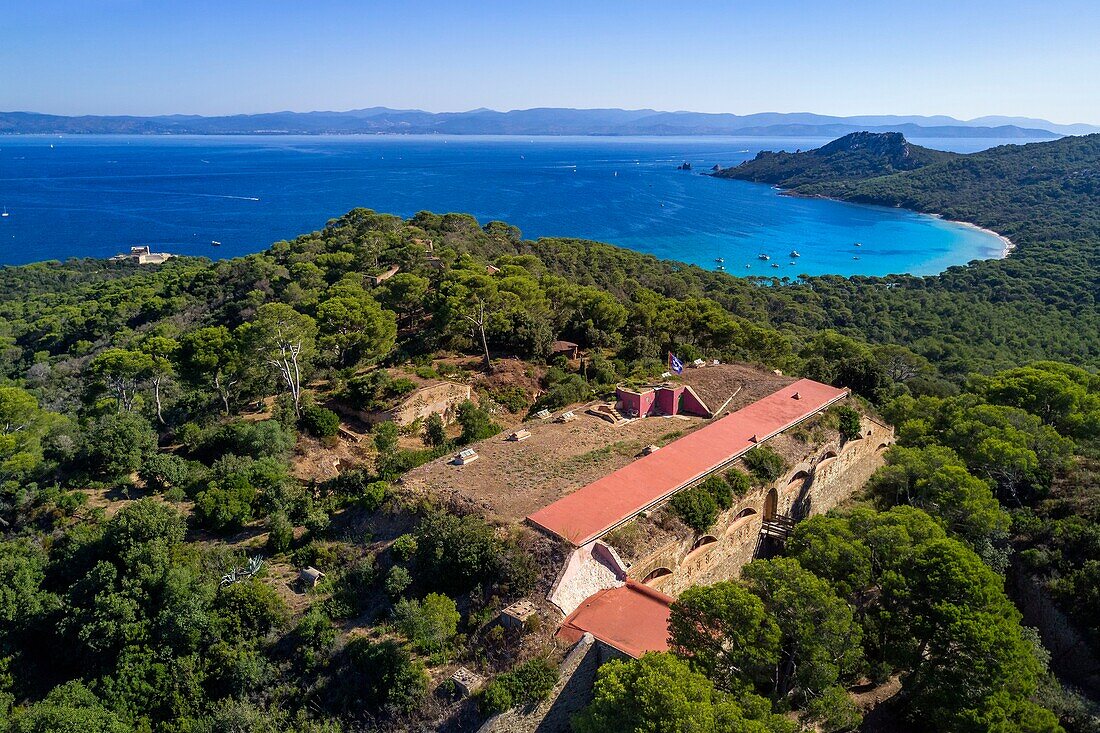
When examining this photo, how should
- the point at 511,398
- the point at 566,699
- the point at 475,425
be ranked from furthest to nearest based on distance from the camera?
the point at 511,398 < the point at 475,425 < the point at 566,699

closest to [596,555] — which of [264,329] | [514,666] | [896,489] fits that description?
[514,666]

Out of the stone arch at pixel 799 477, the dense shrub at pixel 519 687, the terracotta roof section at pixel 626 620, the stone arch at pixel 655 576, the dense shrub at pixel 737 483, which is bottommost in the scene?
the stone arch at pixel 655 576

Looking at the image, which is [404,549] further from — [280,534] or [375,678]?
[280,534]

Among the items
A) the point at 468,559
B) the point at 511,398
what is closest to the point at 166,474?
the point at 468,559

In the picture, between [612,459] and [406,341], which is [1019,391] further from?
[406,341]

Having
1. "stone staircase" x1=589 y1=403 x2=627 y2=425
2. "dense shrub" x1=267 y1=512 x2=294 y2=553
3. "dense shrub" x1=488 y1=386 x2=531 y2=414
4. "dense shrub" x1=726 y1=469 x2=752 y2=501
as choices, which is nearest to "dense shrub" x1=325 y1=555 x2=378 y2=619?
"dense shrub" x1=267 y1=512 x2=294 y2=553

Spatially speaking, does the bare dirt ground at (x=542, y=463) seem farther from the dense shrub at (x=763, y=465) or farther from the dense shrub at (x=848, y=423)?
the dense shrub at (x=848, y=423)

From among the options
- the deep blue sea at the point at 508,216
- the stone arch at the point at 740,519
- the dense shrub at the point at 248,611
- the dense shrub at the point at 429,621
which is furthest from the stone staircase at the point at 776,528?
the deep blue sea at the point at 508,216
